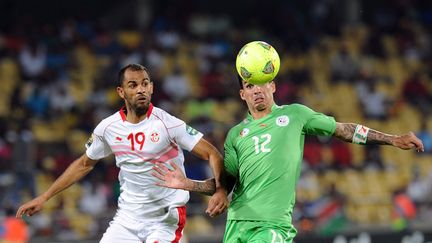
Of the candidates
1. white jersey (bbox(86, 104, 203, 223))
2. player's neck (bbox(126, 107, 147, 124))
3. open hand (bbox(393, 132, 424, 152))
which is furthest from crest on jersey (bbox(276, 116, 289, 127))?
player's neck (bbox(126, 107, 147, 124))

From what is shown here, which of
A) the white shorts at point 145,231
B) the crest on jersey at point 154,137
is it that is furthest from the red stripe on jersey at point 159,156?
the white shorts at point 145,231

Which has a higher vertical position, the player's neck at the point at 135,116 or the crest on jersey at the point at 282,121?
the crest on jersey at the point at 282,121

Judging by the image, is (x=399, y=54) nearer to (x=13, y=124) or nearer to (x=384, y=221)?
(x=384, y=221)

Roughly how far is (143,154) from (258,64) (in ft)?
3.88

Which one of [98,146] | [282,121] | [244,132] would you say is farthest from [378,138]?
[98,146]

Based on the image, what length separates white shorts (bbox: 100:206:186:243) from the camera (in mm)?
7832

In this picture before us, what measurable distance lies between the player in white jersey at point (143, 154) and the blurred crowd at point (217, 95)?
5.44 meters

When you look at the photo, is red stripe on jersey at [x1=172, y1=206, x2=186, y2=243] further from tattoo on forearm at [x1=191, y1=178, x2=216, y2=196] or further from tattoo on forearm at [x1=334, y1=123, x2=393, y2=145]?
tattoo on forearm at [x1=334, y1=123, x2=393, y2=145]

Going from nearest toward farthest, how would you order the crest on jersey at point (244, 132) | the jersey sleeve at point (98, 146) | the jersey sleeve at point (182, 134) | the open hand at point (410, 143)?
1. the open hand at point (410, 143)
2. the crest on jersey at point (244, 132)
3. the jersey sleeve at point (182, 134)
4. the jersey sleeve at point (98, 146)

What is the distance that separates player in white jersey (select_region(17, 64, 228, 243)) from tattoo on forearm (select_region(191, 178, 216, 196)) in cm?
29

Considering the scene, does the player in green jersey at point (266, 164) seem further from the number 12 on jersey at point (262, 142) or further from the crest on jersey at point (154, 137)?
the crest on jersey at point (154, 137)

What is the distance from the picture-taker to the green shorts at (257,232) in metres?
7.22

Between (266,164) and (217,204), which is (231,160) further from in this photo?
(217,204)

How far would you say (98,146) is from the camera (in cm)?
809
